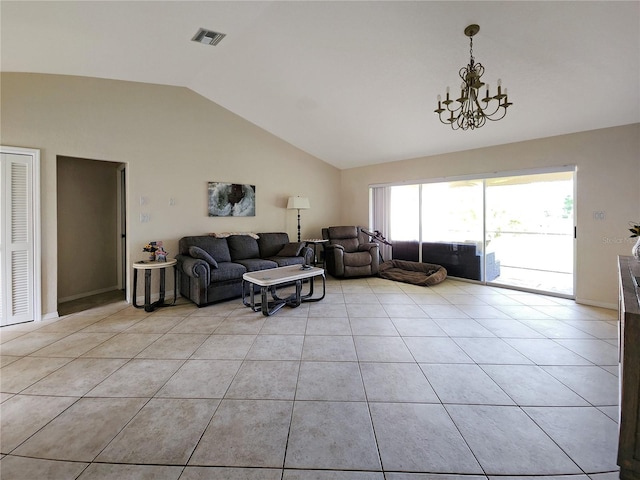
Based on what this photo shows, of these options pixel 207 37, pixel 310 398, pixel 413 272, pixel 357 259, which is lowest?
pixel 310 398

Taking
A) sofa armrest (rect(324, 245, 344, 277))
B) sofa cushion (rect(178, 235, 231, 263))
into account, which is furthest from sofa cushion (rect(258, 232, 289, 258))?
sofa armrest (rect(324, 245, 344, 277))

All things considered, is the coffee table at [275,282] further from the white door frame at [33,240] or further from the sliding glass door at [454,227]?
the sliding glass door at [454,227]

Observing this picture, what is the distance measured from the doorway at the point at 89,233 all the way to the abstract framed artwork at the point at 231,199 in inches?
56.4

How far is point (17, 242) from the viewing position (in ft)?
9.88

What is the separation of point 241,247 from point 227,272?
0.91 meters

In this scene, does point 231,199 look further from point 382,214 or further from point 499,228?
point 499,228

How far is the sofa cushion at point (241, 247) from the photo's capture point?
4.65m

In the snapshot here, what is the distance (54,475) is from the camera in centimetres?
125

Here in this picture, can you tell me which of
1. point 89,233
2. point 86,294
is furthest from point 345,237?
point 86,294

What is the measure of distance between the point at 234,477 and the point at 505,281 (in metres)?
5.16

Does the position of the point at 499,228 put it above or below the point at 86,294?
above

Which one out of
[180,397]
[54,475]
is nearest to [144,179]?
[180,397]

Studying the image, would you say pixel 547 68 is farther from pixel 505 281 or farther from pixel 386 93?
pixel 505 281

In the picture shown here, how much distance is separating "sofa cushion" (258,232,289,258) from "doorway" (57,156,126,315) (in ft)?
7.25
